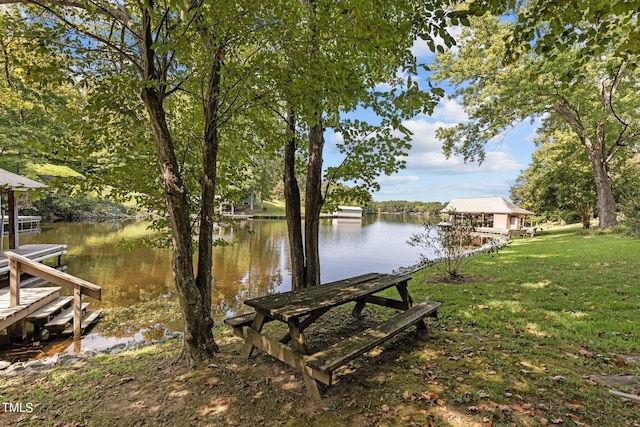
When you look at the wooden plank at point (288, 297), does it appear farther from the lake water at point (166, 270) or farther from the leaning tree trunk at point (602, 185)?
the leaning tree trunk at point (602, 185)

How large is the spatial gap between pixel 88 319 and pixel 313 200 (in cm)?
527

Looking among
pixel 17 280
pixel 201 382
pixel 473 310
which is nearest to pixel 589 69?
pixel 473 310

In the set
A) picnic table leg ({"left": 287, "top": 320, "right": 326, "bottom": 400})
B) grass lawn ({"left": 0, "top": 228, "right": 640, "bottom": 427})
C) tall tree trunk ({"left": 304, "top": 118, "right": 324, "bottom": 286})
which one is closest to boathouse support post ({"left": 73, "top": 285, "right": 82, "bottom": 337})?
grass lawn ({"left": 0, "top": 228, "right": 640, "bottom": 427})

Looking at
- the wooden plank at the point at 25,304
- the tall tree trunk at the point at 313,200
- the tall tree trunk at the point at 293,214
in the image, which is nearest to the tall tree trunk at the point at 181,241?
the tall tree trunk at the point at 293,214

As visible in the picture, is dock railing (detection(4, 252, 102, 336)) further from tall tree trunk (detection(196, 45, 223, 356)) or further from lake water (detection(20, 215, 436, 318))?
tall tree trunk (detection(196, 45, 223, 356))

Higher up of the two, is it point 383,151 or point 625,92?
point 625,92

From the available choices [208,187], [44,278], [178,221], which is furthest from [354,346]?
[44,278]

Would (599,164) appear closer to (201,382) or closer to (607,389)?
(607,389)

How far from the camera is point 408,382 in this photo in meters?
2.71

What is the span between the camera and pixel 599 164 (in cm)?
1719

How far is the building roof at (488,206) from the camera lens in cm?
3186

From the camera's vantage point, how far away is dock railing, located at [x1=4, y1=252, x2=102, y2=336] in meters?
5.16

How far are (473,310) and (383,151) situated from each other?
10.2 ft

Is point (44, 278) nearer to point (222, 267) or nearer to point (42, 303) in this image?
point (42, 303)
